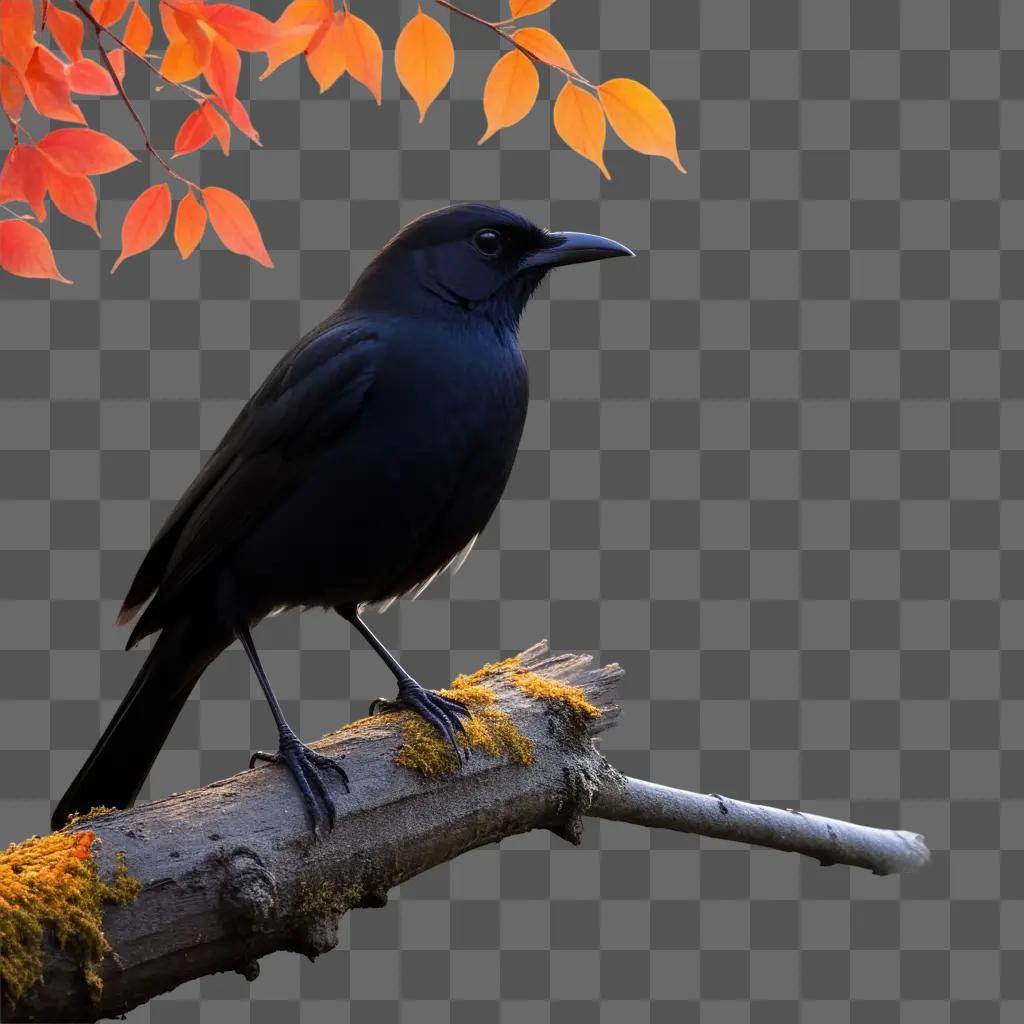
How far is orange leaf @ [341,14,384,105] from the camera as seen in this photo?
274cm

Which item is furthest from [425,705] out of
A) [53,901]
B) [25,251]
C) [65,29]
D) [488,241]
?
[65,29]

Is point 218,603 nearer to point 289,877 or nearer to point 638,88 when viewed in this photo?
point 289,877

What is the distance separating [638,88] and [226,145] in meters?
0.92

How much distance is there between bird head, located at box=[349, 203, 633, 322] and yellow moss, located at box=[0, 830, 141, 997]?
166 centimetres

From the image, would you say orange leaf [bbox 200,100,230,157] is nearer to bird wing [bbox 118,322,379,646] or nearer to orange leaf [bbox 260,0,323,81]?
orange leaf [bbox 260,0,323,81]

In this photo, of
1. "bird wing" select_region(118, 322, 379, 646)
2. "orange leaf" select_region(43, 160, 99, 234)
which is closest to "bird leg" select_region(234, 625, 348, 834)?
"bird wing" select_region(118, 322, 379, 646)

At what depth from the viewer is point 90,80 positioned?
2727mm

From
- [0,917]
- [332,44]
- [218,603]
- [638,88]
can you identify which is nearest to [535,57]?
[638,88]

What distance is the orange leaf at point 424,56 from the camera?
275 cm

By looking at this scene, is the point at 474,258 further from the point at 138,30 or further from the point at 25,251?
the point at 25,251

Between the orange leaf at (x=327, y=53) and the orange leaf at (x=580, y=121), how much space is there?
479 millimetres

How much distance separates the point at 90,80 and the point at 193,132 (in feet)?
0.92

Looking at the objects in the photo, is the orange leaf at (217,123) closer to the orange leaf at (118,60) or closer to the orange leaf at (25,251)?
the orange leaf at (118,60)

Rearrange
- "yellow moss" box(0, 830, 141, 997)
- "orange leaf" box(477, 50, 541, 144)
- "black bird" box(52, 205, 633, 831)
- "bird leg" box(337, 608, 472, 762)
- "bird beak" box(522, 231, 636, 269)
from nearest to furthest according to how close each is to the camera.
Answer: "yellow moss" box(0, 830, 141, 997) → "orange leaf" box(477, 50, 541, 144) → "black bird" box(52, 205, 633, 831) → "bird leg" box(337, 608, 472, 762) → "bird beak" box(522, 231, 636, 269)
